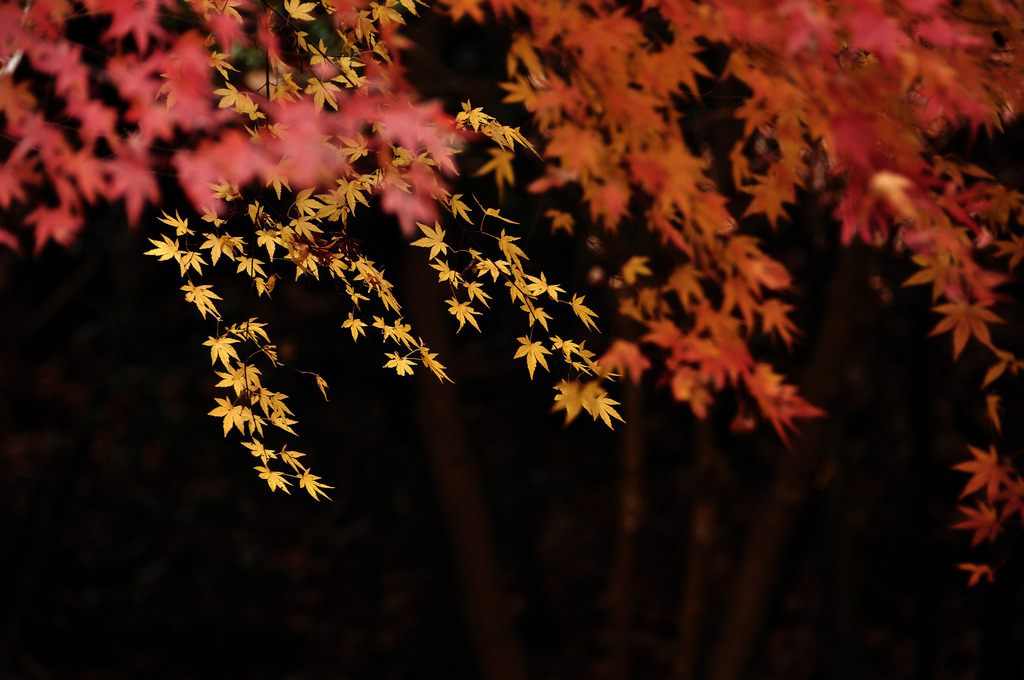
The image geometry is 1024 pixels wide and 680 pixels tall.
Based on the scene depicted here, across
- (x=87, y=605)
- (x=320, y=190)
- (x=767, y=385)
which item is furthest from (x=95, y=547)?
(x=767, y=385)

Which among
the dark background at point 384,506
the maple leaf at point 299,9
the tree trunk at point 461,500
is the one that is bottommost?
the dark background at point 384,506

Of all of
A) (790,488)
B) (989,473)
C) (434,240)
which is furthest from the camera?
(790,488)

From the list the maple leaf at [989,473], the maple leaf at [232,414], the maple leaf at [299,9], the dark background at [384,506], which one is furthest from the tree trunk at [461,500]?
the maple leaf at [989,473]

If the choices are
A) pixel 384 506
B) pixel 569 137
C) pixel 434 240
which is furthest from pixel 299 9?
pixel 384 506

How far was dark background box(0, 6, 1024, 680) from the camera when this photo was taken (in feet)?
18.9

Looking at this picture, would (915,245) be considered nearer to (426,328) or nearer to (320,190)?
(320,190)

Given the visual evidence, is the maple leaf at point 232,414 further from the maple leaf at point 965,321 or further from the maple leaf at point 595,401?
the maple leaf at point 965,321

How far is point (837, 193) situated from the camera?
4.17m

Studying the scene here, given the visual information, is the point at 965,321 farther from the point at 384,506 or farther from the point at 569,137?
the point at 384,506

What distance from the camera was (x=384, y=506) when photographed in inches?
277

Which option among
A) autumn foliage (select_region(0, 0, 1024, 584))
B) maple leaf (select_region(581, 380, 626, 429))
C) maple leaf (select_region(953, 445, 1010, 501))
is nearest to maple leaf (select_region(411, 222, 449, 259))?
autumn foliage (select_region(0, 0, 1024, 584))

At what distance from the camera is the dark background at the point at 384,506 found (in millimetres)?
5773

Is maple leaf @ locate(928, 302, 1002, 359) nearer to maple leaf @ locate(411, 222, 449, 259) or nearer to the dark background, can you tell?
maple leaf @ locate(411, 222, 449, 259)

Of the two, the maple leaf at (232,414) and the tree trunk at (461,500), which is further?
the tree trunk at (461,500)
